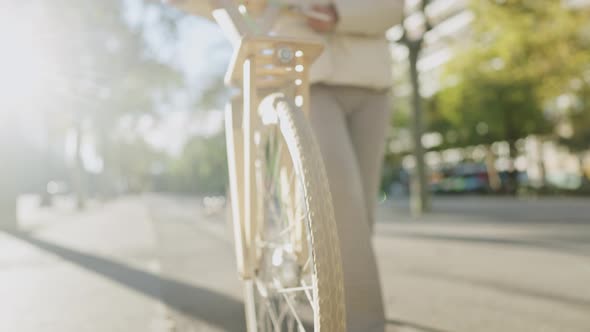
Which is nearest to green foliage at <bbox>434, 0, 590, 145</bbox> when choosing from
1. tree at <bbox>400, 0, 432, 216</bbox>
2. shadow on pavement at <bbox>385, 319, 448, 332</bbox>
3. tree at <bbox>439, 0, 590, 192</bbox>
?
tree at <bbox>439, 0, 590, 192</bbox>

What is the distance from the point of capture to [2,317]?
376cm

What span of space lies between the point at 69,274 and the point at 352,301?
4.68 meters

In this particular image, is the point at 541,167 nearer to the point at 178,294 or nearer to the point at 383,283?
the point at 383,283

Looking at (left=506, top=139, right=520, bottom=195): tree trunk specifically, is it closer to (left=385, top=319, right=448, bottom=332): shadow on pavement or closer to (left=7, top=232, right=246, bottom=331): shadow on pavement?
(left=7, top=232, right=246, bottom=331): shadow on pavement

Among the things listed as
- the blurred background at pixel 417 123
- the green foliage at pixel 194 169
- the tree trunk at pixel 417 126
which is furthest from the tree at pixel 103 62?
the green foliage at pixel 194 169

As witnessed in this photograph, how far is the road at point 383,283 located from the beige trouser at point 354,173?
1055 mm

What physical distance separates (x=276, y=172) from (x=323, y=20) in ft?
2.20

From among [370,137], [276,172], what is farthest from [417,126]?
[276,172]

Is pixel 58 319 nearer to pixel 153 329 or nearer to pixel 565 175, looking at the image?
pixel 153 329

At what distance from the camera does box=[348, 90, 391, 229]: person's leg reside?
2.62m

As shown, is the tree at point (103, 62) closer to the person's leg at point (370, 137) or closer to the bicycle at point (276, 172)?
the person's leg at point (370, 137)

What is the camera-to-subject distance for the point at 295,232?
2.01 metres

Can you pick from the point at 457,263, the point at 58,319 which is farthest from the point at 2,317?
the point at 457,263

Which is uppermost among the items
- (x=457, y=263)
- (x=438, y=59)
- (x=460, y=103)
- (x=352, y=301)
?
(x=438, y=59)
